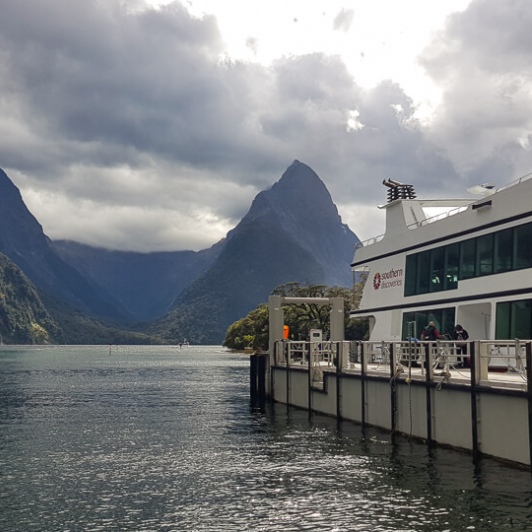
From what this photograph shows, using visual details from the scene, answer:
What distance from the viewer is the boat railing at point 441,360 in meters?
20.3

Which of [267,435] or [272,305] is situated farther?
[272,305]

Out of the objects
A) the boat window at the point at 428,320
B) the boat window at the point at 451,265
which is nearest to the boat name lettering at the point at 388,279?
the boat window at the point at 428,320

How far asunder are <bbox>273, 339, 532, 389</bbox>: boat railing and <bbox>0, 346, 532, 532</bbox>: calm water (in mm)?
2494

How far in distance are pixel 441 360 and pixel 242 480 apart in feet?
28.9

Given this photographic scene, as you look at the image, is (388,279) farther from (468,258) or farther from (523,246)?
(523,246)

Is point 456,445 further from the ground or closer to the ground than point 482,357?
closer to the ground

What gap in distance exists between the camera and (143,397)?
50938 mm

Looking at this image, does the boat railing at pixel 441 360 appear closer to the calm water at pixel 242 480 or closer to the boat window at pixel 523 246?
the calm water at pixel 242 480

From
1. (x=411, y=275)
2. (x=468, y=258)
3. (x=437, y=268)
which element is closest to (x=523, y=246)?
(x=468, y=258)

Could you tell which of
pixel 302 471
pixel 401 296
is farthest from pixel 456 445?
pixel 401 296

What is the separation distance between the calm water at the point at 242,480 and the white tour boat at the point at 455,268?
737 cm

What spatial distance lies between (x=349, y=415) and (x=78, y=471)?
13.6m

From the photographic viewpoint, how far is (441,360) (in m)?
24.7

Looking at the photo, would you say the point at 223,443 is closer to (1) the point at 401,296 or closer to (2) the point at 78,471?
(2) the point at 78,471
